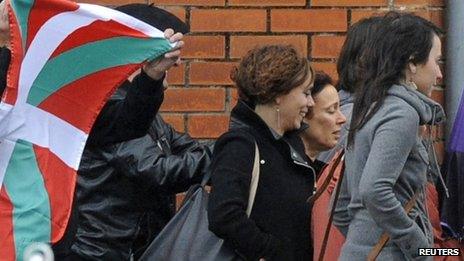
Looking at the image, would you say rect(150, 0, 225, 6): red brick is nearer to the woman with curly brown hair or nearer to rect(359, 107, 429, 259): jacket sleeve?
the woman with curly brown hair

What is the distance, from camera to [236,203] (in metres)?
4.04

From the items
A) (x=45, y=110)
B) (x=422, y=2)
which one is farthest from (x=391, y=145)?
(x=422, y=2)

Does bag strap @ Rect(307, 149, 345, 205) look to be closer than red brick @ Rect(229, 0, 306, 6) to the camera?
Yes

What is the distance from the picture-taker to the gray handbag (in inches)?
162

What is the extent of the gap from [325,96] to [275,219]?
2.10 feet

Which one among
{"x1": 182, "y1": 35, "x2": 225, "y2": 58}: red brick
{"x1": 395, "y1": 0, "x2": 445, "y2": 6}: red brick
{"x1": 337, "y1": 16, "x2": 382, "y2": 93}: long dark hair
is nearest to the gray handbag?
{"x1": 337, "y1": 16, "x2": 382, "y2": 93}: long dark hair

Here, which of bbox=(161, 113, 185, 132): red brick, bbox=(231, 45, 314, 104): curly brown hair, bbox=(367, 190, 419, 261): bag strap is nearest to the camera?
bbox=(367, 190, 419, 261): bag strap

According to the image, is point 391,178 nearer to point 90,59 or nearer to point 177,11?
point 90,59

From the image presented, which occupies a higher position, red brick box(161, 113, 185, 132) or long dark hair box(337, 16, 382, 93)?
long dark hair box(337, 16, 382, 93)

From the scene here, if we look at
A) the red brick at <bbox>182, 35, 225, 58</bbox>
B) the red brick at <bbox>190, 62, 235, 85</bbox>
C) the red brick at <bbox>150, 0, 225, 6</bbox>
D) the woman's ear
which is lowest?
the red brick at <bbox>190, 62, 235, 85</bbox>

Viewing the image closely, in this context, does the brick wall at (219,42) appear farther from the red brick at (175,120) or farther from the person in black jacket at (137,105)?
the person in black jacket at (137,105)

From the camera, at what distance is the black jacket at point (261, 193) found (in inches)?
159

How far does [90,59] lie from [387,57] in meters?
0.90

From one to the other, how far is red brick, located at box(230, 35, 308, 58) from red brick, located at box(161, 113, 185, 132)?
32cm
